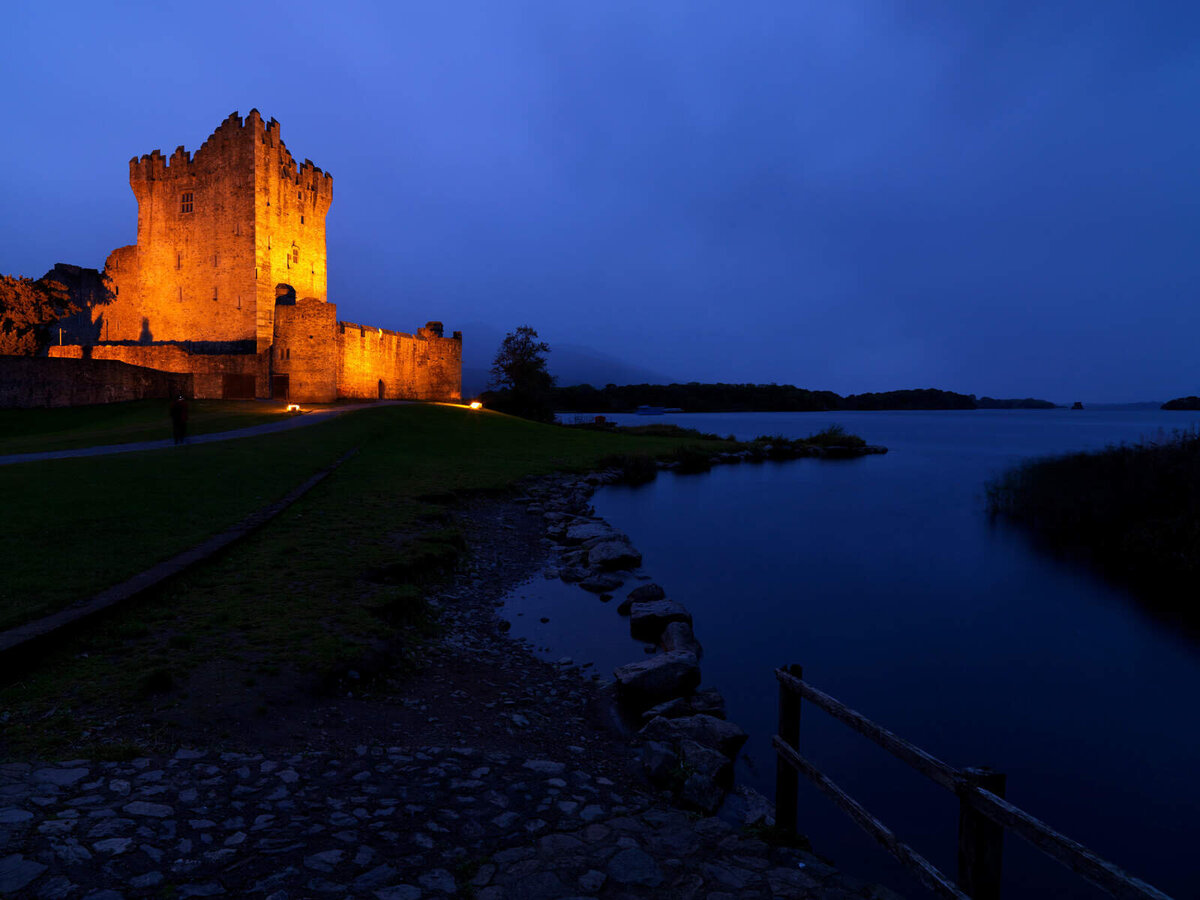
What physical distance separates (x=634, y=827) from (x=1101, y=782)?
6547 mm

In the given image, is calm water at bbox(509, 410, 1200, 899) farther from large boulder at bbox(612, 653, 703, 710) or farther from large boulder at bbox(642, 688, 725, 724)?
large boulder at bbox(612, 653, 703, 710)

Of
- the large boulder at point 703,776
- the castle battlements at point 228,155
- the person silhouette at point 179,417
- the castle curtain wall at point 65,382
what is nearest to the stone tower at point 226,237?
the castle battlements at point 228,155

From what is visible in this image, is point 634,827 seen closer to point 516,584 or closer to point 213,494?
point 516,584

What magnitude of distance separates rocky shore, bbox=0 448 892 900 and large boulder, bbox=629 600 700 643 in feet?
10.9

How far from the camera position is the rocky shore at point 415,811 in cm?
373

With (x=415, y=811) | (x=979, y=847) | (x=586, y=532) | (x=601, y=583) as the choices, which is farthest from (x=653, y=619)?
(x=979, y=847)

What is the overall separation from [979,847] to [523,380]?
A: 2296 inches

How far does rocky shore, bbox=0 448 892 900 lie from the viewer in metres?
3.73

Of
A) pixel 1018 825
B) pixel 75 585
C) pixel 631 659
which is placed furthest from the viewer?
pixel 631 659

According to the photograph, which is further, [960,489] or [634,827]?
[960,489]

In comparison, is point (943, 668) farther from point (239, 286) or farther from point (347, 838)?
point (239, 286)

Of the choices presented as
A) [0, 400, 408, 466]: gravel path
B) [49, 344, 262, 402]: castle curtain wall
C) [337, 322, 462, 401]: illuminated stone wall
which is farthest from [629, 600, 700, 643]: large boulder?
[49, 344, 262, 402]: castle curtain wall

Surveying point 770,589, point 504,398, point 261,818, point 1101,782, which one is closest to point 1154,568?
point 770,589

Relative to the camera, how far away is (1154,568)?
1545 centimetres
